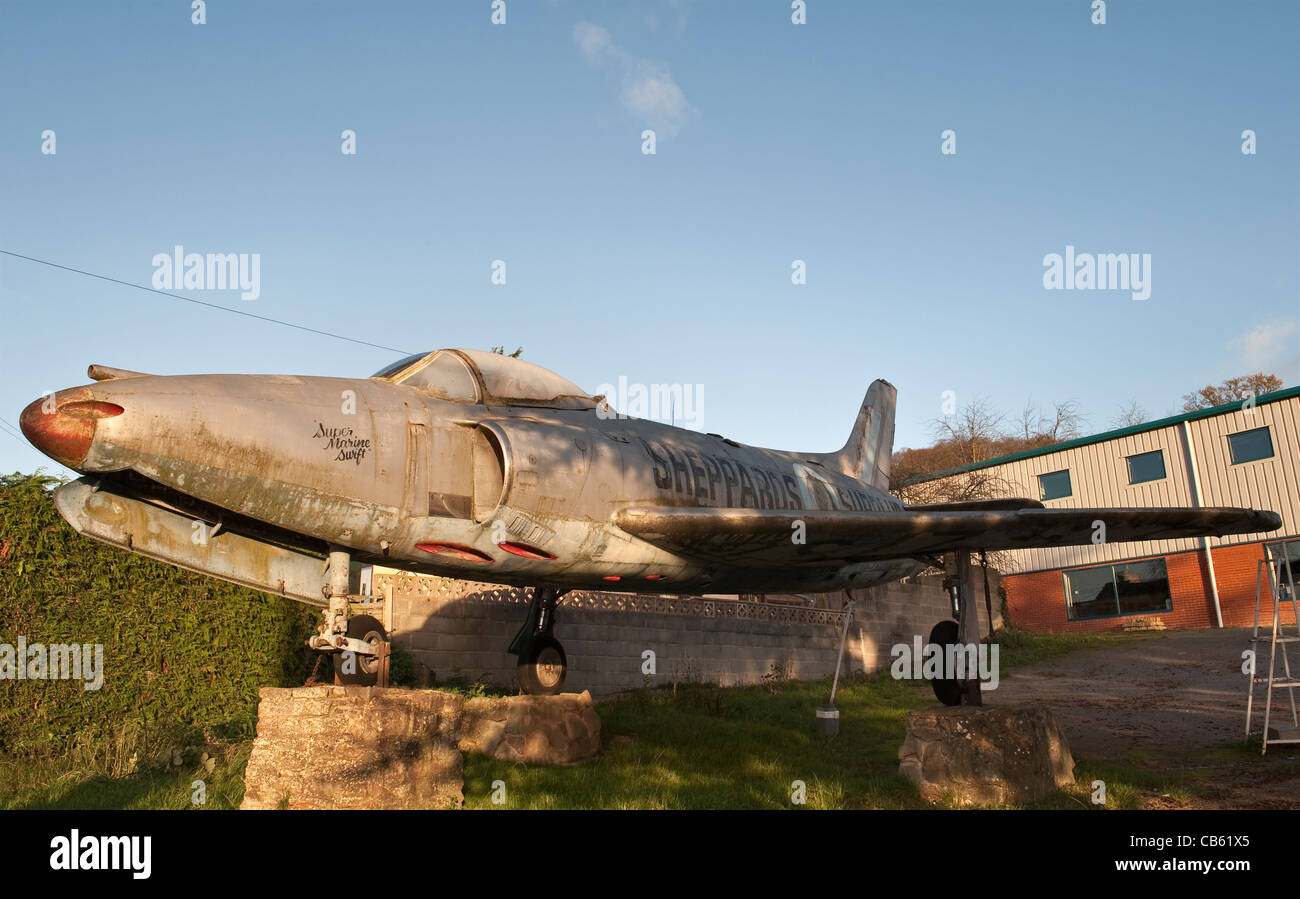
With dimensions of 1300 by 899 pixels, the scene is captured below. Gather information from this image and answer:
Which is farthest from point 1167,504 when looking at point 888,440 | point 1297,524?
point 888,440

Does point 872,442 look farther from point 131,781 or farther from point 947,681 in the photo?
point 131,781

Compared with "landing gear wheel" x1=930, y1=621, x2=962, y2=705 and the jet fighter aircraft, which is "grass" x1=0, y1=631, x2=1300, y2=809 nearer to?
"landing gear wheel" x1=930, y1=621, x2=962, y2=705

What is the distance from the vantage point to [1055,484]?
116 ft

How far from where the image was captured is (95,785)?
363 inches

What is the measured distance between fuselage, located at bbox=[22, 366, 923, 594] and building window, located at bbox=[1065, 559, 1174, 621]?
1041 inches

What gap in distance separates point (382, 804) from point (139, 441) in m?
3.55

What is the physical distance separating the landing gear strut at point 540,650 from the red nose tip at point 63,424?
665cm

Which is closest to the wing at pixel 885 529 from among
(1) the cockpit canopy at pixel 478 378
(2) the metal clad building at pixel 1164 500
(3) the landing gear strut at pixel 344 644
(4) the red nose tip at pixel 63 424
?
(1) the cockpit canopy at pixel 478 378

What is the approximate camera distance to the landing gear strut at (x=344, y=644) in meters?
7.98

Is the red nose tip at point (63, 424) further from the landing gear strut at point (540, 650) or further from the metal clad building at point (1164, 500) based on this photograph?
the metal clad building at point (1164, 500)

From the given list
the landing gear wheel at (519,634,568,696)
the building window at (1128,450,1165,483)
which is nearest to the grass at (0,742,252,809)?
the landing gear wheel at (519,634,568,696)

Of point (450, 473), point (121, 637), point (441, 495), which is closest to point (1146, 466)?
point (450, 473)

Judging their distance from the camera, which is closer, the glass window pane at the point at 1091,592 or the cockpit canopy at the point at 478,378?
the cockpit canopy at the point at 478,378
